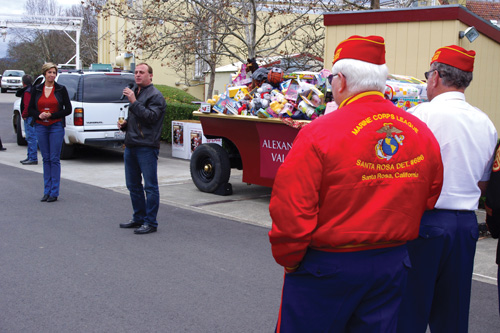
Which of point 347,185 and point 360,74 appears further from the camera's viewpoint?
point 360,74

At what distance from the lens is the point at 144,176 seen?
21.8 ft

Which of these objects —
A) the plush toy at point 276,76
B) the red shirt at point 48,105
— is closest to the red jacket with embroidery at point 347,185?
the plush toy at point 276,76

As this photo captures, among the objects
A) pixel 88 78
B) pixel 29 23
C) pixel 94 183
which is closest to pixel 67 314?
pixel 94 183

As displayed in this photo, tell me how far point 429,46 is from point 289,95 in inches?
107

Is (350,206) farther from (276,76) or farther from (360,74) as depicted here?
(276,76)

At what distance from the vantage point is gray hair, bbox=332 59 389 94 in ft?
8.09

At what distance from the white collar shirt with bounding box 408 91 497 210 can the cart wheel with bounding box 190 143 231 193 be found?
5933mm

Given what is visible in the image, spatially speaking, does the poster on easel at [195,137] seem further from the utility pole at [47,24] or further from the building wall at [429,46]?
the utility pole at [47,24]

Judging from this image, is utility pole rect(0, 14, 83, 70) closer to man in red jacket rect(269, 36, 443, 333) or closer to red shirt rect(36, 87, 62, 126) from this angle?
red shirt rect(36, 87, 62, 126)

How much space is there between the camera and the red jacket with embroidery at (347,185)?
91.1 inches

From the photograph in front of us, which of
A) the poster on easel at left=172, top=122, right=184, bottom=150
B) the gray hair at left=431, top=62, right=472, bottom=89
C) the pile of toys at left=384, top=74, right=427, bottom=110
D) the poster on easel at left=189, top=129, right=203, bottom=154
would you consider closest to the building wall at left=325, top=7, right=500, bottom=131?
the pile of toys at left=384, top=74, right=427, bottom=110

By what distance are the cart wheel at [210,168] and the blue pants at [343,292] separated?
6588 millimetres

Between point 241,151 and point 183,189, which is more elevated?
point 241,151

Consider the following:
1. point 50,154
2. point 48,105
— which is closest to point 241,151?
point 50,154
